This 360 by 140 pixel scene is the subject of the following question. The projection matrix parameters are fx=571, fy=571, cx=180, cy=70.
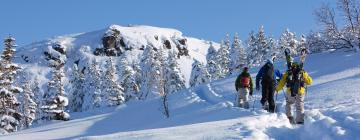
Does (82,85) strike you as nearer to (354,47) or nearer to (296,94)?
(354,47)

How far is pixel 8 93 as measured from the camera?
115ft

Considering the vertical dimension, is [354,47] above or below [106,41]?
below

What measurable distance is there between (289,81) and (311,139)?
3458 mm

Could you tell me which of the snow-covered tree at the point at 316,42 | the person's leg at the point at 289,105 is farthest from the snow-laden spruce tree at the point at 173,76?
the person's leg at the point at 289,105

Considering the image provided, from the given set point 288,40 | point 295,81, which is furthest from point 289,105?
point 288,40

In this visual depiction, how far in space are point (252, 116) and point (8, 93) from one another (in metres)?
23.1

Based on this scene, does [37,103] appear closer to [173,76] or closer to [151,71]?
[151,71]

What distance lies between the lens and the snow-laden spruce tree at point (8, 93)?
34625 mm

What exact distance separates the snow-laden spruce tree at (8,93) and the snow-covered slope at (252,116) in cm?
410

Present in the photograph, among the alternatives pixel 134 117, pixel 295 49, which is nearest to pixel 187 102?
pixel 134 117

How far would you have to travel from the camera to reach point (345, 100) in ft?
63.6

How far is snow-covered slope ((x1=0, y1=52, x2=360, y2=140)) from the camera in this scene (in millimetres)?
11984

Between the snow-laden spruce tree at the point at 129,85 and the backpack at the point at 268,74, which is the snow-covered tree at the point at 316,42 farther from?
the snow-laden spruce tree at the point at 129,85

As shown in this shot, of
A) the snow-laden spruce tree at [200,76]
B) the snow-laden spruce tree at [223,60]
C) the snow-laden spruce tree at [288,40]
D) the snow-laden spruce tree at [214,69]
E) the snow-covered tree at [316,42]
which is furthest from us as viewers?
the snow-laden spruce tree at [223,60]
